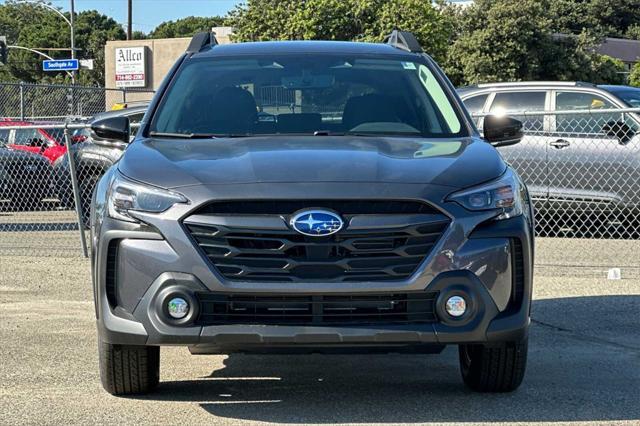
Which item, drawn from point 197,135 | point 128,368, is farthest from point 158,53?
point 128,368

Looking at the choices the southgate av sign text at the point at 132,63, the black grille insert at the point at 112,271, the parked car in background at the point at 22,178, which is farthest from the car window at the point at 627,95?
the southgate av sign text at the point at 132,63

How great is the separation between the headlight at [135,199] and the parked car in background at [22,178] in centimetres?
1111

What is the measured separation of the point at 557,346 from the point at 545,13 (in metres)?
58.5

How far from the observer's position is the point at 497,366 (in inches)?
212

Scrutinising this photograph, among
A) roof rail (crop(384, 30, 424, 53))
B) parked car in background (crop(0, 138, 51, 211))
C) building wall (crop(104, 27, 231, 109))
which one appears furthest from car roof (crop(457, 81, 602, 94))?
building wall (crop(104, 27, 231, 109))

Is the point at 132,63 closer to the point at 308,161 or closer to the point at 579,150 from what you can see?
the point at 579,150

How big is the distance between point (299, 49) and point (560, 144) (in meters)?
6.71

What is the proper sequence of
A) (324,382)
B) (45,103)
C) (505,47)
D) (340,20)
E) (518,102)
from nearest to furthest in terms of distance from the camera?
(324,382), (518,102), (45,103), (340,20), (505,47)

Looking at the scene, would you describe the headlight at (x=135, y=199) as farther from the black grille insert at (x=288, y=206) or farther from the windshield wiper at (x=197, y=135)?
the windshield wiper at (x=197, y=135)

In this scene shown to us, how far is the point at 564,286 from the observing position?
Result: 9727 mm

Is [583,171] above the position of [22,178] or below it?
above

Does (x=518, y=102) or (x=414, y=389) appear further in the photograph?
(x=518, y=102)

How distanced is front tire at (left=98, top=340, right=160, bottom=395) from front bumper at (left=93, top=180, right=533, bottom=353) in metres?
0.30

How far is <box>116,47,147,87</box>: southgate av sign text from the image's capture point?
2557 inches
